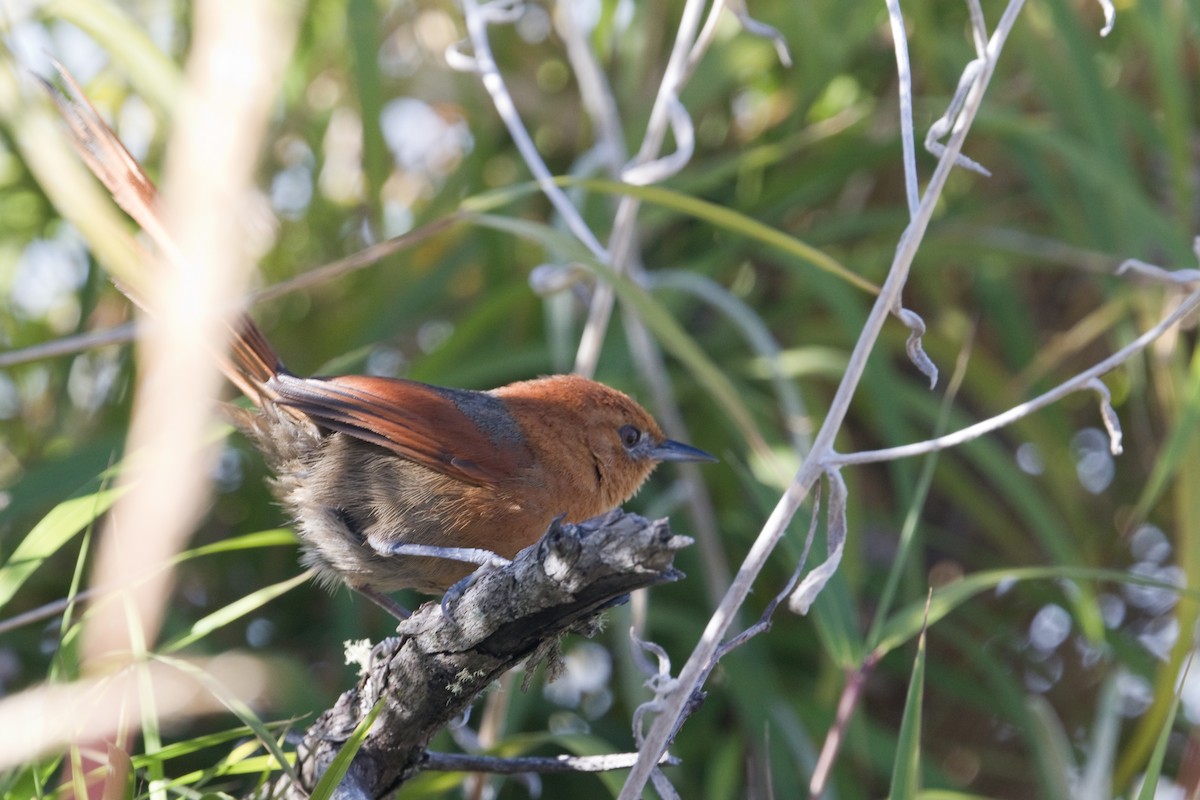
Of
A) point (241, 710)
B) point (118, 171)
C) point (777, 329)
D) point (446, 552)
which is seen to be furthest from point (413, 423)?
point (777, 329)

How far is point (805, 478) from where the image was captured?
1.96 metres

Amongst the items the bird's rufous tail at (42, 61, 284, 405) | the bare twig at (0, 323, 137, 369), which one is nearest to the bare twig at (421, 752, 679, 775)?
the bird's rufous tail at (42, 61, 284, 405)

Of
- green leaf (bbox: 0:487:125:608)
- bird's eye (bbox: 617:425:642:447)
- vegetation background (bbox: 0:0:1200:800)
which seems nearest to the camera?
green leaf (bbox: 0:487:125:608)

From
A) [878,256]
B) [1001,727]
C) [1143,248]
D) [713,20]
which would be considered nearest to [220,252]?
[713,20]

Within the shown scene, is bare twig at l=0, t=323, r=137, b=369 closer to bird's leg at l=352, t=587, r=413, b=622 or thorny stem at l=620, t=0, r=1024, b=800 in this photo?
bird's leg at l=352, t=587, r=413, b=622

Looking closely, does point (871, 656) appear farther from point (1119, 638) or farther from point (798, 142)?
point (798, 142)

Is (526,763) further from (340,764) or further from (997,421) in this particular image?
(997,421)

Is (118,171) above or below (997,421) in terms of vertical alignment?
above

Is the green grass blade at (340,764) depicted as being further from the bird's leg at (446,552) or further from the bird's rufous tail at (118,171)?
the bird's rufous tail at (118,171)

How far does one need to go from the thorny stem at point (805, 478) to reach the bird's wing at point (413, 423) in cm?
98

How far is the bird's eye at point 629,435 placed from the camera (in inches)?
125

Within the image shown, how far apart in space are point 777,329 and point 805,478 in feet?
8.81

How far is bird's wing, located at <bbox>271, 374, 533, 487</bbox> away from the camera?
9.16ft

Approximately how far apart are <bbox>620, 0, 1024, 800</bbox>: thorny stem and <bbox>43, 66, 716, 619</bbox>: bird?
0.84m
